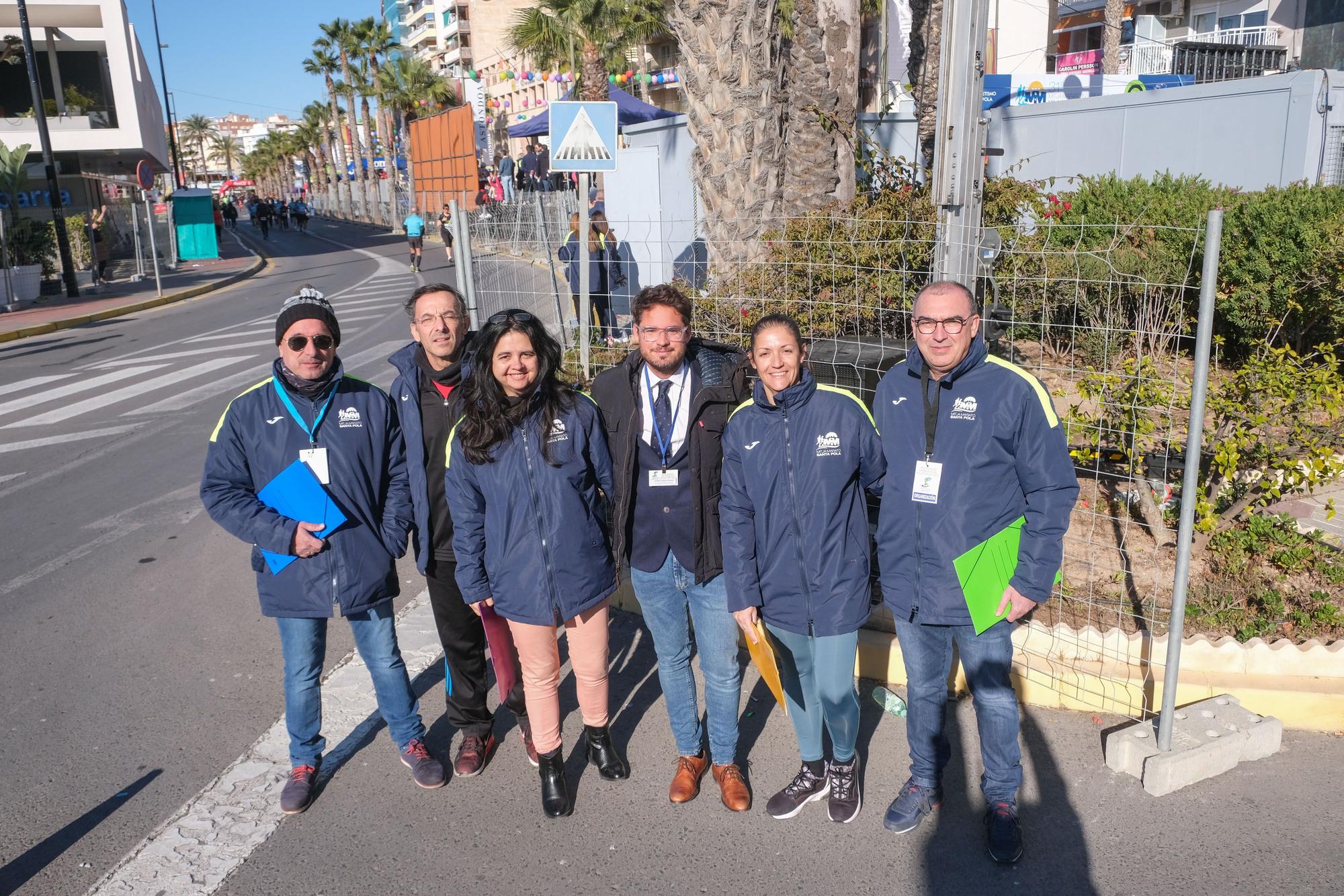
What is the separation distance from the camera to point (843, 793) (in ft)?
11.2

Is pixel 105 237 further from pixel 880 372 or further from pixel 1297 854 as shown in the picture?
pixel 1297 854

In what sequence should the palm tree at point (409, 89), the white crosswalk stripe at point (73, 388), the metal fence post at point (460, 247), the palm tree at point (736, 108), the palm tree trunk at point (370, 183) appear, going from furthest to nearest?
the palm tree trunk at point (370, 183) < the palm tree at point (409, 89) < the white crosswalk stripe at point (73, 388) < the palm tree at point (736, 108) < the metal fence post at point (460, 247)

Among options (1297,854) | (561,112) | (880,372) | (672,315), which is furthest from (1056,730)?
(561,112)

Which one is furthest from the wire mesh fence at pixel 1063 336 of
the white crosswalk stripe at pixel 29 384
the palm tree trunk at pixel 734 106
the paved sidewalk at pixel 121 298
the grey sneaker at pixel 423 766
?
the paved sidewalk at pixel 121 298

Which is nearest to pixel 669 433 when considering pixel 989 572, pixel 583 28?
pixel 989 572

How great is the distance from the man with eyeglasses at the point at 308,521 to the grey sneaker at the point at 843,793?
5.74 feet

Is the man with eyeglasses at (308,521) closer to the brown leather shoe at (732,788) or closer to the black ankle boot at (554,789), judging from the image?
the black ankle boot at (554,789)

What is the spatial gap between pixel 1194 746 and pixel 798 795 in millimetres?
1424

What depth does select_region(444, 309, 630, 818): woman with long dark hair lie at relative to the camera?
10.8 ft

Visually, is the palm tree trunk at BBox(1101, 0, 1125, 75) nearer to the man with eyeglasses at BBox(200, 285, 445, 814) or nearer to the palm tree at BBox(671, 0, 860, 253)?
the palm tree at BBox(671, 0, 860, 253)

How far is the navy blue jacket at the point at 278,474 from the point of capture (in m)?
3.46

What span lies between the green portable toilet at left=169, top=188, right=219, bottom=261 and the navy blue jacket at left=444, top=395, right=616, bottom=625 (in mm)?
33858

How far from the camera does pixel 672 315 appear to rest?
10.7 ft

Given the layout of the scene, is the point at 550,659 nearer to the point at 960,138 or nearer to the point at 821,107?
the point at 960,138
